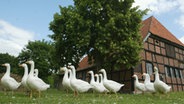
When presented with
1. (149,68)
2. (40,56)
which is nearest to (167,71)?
(149,68)

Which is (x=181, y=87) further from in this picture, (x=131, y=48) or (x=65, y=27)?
(x=65, y=27)

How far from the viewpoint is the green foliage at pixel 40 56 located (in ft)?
152

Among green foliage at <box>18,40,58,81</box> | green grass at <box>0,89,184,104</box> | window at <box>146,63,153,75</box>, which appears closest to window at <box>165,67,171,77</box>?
window at <box>146,63,153,75</box>

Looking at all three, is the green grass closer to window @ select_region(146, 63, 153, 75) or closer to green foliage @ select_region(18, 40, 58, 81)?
window @ select_region(146, 63, 153, 75)

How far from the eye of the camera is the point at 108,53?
19.8 metres

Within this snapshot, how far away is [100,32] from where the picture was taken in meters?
19.0

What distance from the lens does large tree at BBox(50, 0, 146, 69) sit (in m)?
18.6

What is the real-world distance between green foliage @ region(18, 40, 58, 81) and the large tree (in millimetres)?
25079

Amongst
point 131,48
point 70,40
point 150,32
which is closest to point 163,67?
point 150,32

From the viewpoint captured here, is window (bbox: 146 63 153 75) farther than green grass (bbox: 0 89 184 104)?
Yes

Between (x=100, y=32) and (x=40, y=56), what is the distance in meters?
32.6

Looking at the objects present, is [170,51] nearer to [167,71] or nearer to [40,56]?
[167,71]

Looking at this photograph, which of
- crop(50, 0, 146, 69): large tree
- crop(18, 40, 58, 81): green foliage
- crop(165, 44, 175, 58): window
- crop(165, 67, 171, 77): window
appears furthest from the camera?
crop(18, 40, 58, 81): green foliage

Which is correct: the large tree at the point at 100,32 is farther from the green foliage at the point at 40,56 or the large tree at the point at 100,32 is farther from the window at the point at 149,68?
the green foliage at the point at 40,56
